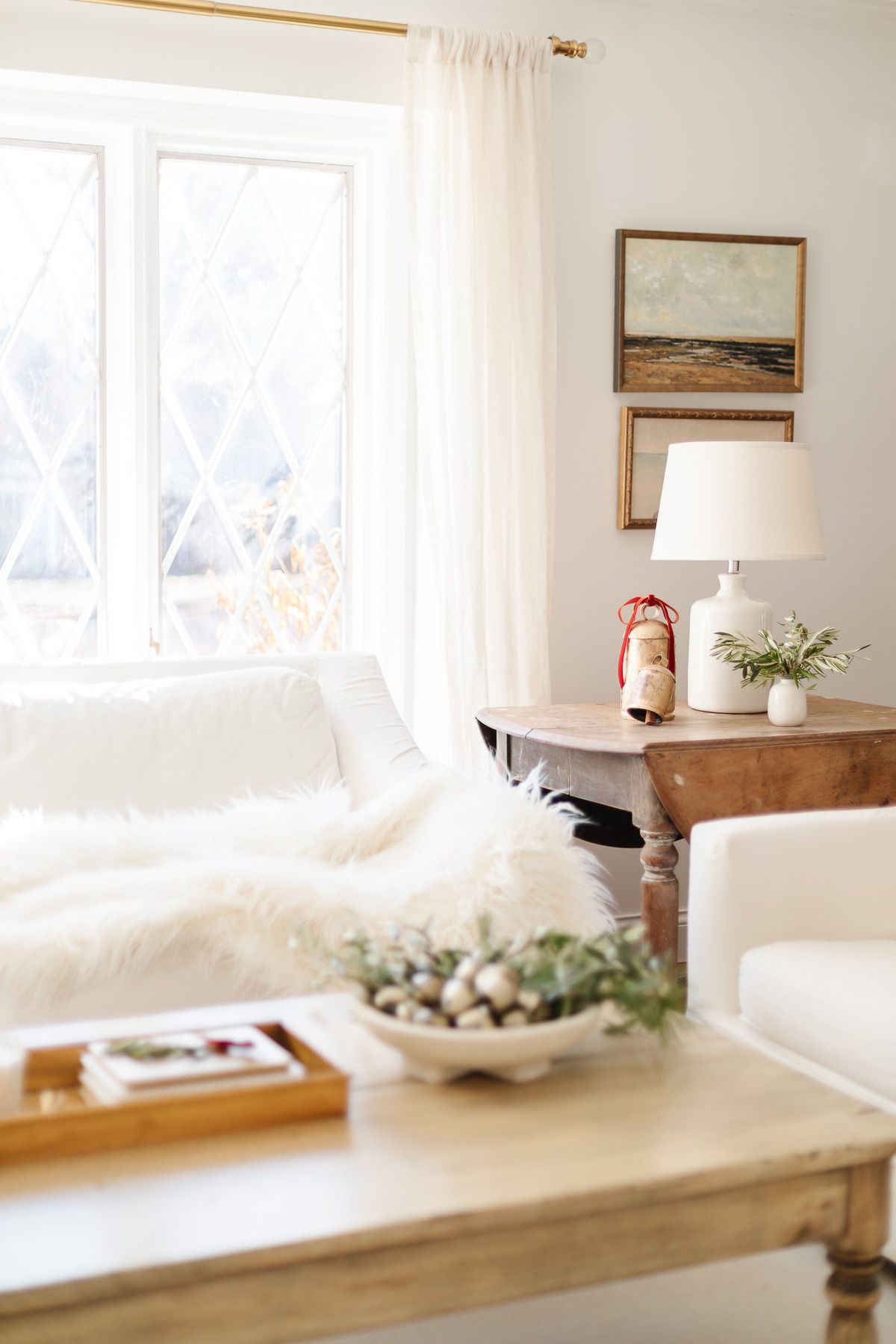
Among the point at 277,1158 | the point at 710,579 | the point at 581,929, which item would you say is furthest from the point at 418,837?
the point at 710,579

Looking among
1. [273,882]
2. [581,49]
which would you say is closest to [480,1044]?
[273,882]

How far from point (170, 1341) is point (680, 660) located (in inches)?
106

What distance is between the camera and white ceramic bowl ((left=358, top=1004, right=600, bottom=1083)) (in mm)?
1247

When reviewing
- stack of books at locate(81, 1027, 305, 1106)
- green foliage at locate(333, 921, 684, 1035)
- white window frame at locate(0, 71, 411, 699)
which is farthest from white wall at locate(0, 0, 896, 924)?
stack of books at locate(81, 1027, 305, 1106)

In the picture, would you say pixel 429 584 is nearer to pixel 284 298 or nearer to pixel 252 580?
pixel 252 580

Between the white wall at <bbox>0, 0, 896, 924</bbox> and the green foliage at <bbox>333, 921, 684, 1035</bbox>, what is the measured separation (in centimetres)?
208

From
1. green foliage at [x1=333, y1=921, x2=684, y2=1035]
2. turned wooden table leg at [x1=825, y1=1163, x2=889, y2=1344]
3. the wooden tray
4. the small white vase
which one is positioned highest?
the small white vase

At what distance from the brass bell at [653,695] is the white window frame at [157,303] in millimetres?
792

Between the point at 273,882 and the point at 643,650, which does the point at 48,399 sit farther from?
the point at 273,882

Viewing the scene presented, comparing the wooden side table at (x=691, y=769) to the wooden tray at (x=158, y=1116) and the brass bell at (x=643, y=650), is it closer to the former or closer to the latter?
the brass bell at (x=643, y=650)

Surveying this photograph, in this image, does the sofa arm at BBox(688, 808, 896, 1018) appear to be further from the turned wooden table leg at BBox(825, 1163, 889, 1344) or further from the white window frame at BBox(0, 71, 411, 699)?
the white window frame at BBox(0, 71, 411, 699)

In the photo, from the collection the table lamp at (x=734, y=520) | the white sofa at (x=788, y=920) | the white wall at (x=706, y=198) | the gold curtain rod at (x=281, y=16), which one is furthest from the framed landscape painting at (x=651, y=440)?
the white sofa at (x=788, y=920)

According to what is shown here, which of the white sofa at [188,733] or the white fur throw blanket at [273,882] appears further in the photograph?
the white sofa at [188,733]

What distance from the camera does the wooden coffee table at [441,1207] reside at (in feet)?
3.27
